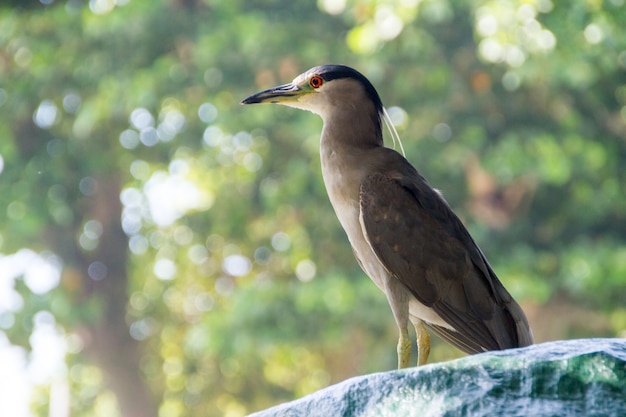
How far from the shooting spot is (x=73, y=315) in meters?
9.05

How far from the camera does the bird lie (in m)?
3.02

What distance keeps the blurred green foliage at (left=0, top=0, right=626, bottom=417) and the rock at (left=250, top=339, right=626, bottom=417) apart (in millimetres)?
4194

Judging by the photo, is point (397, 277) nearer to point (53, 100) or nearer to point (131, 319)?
point (53, 100)

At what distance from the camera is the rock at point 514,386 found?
2207 mm

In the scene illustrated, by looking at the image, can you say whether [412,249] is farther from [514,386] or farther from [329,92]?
[514,386]

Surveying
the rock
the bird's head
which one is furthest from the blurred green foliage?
the rock

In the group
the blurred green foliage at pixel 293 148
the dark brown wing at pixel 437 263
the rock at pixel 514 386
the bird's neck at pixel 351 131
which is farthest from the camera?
the blurred green foliage at pixel 293 148

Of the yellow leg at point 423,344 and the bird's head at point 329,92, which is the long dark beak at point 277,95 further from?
the yellow leg at point 423,344

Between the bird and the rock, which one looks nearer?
the rock

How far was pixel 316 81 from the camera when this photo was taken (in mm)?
3264

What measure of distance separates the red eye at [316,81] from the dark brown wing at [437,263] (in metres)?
0.40

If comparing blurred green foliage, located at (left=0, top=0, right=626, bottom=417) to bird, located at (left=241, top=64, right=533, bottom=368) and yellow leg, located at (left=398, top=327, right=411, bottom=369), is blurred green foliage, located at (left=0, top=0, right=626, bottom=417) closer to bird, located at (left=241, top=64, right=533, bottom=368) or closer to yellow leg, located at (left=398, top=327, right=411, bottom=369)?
bird, located at (left=241, top=64, right=533, bottom=368)

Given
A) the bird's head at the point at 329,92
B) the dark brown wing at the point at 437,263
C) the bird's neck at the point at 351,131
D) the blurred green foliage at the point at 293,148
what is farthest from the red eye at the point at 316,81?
the blurred green foliage at the point at 293,148

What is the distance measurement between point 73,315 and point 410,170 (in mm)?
6440
